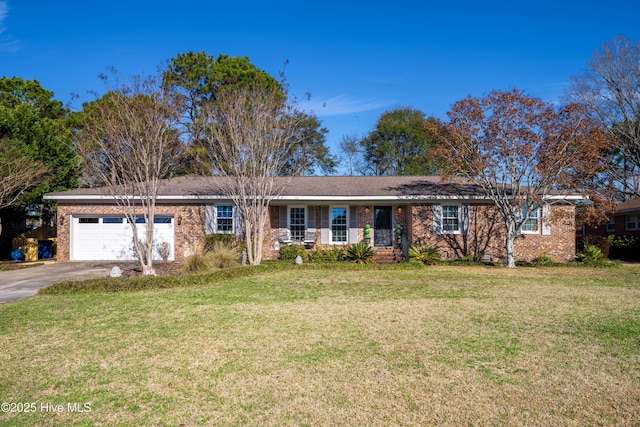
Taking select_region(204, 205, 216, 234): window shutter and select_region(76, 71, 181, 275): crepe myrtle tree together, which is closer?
select_region(76, 71, 181, 275): crepe myrtle tree

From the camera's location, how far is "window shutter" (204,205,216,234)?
62.8ft

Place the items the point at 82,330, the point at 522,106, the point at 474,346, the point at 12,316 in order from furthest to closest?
1. the point at 522,106
2. the point at 12,316
3. the point at 82,330
4. the point at 474,346

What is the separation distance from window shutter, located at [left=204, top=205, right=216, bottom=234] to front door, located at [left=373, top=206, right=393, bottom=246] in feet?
23.6

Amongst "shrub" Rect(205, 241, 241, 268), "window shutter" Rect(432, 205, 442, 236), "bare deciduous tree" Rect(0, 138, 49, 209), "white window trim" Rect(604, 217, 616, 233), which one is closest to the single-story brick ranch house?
"window shutter" Rect(432, 205, 442, 236)

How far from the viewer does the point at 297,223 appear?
2002 cm

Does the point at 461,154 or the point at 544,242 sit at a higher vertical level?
the point at 461,154

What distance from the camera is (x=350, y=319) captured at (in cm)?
769

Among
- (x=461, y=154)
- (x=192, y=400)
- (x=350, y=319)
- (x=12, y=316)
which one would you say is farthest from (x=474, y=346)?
(x=461, y=154)

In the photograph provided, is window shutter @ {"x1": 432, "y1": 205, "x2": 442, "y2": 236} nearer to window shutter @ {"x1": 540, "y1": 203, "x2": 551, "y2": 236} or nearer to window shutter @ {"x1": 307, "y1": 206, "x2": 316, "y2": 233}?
window shutter @ {"x1": 540, "y1": 203, "x2": 551, "y2": 236}

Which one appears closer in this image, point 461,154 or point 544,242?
point 461,154

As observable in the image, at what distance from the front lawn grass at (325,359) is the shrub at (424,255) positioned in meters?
7.51

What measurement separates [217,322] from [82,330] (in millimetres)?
2078

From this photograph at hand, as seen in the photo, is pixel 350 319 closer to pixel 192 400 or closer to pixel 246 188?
pixel 192 400

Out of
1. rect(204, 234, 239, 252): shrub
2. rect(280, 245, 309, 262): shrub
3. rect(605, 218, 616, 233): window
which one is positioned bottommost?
rect(280, 245, 309, 262): shrub
